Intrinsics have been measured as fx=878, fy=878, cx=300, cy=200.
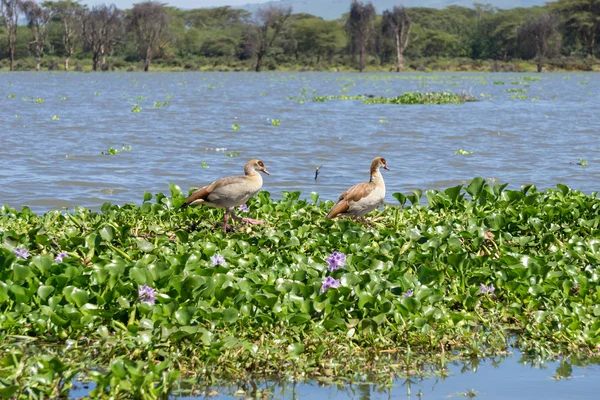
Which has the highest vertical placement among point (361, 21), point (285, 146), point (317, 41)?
point (361, 21)

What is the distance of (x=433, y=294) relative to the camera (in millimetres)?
5656

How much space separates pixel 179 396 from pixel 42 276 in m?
1.68

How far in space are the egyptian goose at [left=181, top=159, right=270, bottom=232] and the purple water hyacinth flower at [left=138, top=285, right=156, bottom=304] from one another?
245 centimetres

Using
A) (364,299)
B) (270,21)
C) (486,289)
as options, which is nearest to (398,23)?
(270,21)

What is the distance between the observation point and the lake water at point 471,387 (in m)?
4.61

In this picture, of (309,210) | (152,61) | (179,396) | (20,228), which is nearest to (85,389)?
(179,396)

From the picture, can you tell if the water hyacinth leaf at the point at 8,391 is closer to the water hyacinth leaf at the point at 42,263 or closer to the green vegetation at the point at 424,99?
the water hyacinth leaf at the point at 42,263

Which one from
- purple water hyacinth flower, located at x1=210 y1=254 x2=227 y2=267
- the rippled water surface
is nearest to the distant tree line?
the rippled water surface

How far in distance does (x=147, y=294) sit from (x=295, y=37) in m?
112

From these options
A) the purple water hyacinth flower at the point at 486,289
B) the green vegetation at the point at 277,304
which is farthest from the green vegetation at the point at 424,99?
the purple water hyacinth flower at the point at 486,289

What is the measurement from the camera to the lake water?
4.61 m

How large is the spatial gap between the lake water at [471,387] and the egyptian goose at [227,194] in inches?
129

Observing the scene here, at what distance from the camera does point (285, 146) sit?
61.6 ft

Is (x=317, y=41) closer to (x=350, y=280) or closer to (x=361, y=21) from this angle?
(x=361, y=21)
